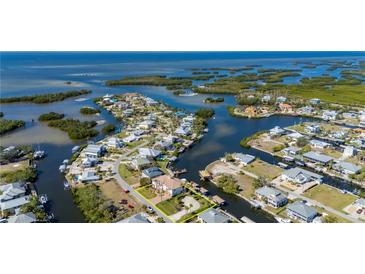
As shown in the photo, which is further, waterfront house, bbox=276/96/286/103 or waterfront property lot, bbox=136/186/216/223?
waterfront house, bbox=276/96/286/103

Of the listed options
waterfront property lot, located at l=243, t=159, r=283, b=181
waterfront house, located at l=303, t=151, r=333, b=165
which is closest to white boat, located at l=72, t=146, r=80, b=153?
waterfront property lot, located at l=243, t=159, r=283, b=181

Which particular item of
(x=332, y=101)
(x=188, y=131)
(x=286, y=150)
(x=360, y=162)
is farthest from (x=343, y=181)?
(x=332, y=101)

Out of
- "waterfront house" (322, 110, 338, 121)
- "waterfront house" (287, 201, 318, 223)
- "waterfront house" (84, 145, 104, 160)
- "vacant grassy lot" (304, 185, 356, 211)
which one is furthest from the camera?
"waterfront house" (322, 110, 338, 121)

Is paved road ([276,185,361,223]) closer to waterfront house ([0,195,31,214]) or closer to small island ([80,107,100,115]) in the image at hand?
waterfront house ([0,195,31,214])

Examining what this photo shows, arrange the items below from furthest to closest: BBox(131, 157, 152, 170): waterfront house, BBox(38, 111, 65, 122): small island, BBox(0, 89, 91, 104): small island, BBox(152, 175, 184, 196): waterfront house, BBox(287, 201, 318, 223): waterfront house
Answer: BBox(0, 89, 91, 104): small island
BBox(38, 111, 65, 122): small island
BBox(131, 157, 152, 170): waterfront house
BBox(152, 175, 184, 196): waterfront house
BBox(287, 201, 318, 223): waterfront house

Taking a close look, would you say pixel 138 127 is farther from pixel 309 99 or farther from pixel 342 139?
pixel 309 99

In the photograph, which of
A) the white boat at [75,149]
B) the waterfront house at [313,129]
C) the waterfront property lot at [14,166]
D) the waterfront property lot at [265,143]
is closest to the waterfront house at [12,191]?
the waterfront property lot at [14,166]
